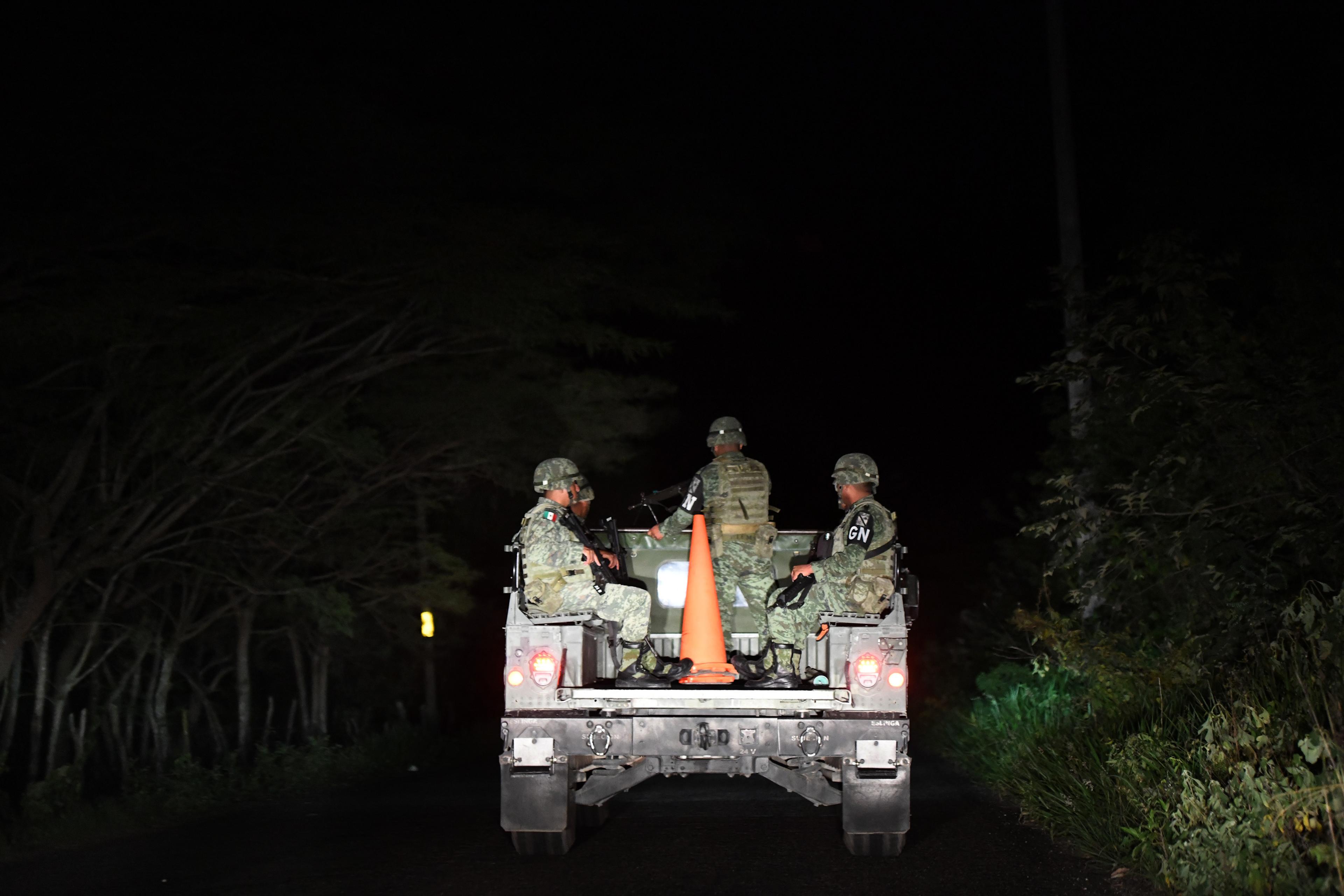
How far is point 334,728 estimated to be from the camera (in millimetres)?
25109

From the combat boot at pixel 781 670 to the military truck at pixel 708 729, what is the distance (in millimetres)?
156

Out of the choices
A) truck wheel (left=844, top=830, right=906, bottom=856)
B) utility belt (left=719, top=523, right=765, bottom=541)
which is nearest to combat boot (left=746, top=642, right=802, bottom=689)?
utility belt (left=719, top=523, right=765, bottom=541)

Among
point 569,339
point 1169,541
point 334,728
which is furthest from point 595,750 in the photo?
point 334,728

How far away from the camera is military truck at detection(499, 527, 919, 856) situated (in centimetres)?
798

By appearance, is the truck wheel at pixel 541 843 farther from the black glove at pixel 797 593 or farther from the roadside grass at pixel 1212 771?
the roadside grass at pixel 1212 771

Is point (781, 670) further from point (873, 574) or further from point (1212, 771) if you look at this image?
point (1212, 771)

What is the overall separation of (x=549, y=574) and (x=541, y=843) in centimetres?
163

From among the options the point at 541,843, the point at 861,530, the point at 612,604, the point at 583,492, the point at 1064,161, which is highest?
the point at 1064,161

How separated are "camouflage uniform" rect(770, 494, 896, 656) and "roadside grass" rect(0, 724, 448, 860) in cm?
597

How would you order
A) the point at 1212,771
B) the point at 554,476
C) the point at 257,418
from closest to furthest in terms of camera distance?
1. the point at 1212,771
2. the point at 554,476
3. the point at 257,418

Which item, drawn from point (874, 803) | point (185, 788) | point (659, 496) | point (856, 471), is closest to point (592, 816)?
point (659, 496)

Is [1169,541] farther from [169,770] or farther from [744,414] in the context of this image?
[744,414]

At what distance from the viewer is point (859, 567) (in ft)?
29.3

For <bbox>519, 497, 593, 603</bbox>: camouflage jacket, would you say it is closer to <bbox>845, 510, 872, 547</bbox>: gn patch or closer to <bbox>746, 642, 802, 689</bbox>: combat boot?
<bbox>746, 642, 802, 689</bbox>: combat boot
